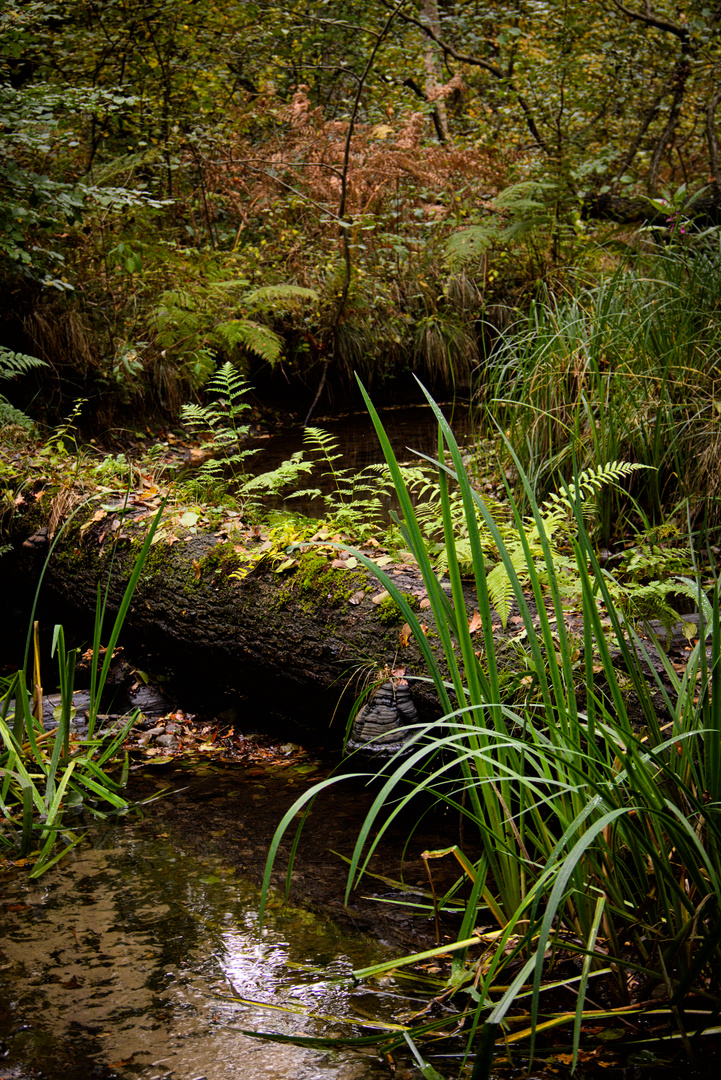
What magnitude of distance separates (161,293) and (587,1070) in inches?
289

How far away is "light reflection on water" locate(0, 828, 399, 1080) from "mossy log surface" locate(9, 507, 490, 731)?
0.93 m

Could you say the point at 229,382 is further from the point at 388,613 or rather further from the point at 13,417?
the point at 388,613

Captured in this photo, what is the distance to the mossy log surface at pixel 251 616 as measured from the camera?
3.06m

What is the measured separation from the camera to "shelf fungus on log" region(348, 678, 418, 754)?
288 centimetres

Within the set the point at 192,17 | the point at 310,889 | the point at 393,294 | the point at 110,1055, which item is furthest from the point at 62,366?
the point at 110,1055

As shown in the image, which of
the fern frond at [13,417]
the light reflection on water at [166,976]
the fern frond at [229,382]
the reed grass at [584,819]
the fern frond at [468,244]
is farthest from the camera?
the fern frond at [468,244]

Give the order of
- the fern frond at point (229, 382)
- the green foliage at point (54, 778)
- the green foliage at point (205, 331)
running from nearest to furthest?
the green foliage at point (54, 778) < the fern frond at point (229, 382) < the green foliage at point (205, 331)

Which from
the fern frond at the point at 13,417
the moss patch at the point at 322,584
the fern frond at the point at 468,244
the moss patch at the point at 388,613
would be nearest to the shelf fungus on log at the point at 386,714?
the moss patch at the point at 388,613

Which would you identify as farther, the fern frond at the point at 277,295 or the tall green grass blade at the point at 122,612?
the fern frond at the point at 277,295

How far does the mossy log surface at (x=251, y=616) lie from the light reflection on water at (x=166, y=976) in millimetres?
928

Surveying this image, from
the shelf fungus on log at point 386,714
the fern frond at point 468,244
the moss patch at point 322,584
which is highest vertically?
the fern frond at point 468,244

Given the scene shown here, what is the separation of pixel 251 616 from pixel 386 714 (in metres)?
0.79

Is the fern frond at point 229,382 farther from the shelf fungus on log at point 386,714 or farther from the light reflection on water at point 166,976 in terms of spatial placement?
the light reflection on water at point 166,976

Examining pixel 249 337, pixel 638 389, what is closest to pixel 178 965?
pixel 638 389
